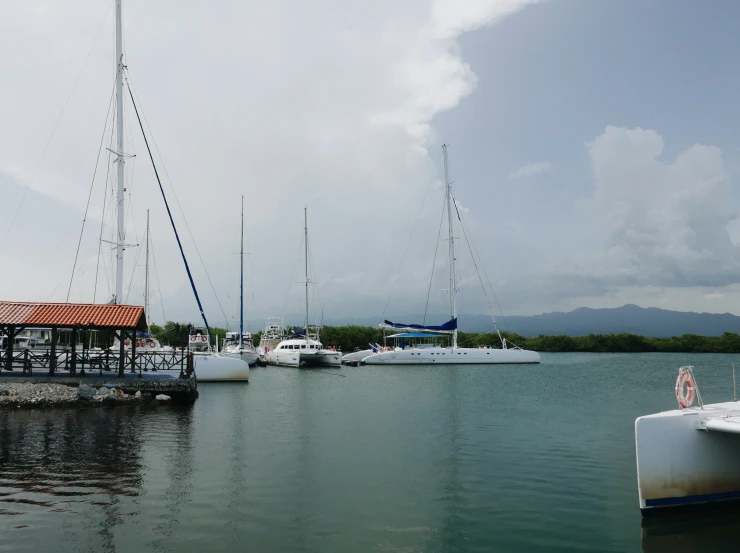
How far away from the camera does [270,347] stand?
81.8 metres

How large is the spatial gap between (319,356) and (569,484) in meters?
54.7

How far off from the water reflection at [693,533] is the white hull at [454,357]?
193 feet

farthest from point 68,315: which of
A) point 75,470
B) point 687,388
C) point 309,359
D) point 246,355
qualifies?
point 309,359

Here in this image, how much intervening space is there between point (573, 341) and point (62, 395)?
369 ft

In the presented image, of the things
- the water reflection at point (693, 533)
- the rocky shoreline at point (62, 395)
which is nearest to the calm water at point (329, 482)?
the water reflection at point (693, 533)

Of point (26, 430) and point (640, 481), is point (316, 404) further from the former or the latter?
point (640, 481)

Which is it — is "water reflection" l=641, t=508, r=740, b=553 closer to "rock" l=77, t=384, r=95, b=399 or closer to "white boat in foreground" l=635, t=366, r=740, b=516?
"white boat in foreground" l=635, t=366, r=740, b=516

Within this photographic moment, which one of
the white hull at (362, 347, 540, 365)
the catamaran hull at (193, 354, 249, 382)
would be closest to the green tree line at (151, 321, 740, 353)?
the white hull at (362, 347, 540, 365)

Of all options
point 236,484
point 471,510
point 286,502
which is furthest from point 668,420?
point 236,484

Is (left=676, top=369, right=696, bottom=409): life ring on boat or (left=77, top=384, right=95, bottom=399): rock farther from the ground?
(left=676, top=369, right=696, bottom=409): life ring on boat

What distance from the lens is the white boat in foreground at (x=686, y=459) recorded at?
11.0 metres

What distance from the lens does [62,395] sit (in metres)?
25.8

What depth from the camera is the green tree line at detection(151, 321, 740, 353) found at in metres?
109

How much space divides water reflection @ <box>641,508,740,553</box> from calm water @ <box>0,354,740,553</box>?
0.05 metres
